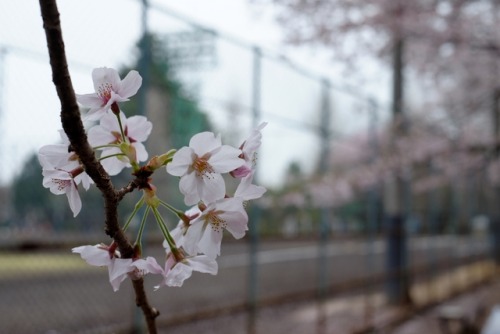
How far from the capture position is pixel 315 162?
6539mm

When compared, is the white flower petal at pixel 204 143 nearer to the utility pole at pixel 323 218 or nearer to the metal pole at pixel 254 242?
the metal pole at pixel 254 242

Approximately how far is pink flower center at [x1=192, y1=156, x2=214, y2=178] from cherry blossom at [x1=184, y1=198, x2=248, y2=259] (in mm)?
35

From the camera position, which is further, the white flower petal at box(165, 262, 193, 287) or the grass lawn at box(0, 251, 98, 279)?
the grass lawn at box(0, 251, 98, 279)

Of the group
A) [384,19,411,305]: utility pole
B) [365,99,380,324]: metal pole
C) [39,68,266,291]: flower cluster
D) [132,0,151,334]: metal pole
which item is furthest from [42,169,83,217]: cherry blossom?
[384,19,411,305]: utility pole

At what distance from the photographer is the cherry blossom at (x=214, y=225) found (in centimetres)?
71

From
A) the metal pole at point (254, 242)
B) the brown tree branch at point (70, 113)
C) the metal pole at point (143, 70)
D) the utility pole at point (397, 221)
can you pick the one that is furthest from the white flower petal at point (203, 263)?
the utility pole at point (397, 221)

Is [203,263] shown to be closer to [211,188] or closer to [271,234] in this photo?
[211,188]

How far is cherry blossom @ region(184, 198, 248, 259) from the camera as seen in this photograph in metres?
0.71

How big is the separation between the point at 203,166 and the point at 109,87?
0.13m

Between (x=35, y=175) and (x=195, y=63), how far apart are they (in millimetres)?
1600

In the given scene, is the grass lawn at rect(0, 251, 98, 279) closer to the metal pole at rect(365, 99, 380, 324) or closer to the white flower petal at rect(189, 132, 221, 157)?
the metal pole at rect(365, 99, 380, 324)

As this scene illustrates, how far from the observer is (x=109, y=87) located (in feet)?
Result: 2.29

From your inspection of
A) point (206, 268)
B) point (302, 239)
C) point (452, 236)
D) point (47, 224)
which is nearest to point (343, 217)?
point (302, 239)

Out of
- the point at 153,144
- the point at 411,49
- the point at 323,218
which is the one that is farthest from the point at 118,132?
the point at 411,49
